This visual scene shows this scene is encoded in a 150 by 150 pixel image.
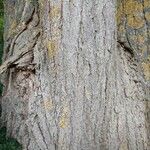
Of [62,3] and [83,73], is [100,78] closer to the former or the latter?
[83,73]

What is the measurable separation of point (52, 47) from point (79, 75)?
0.30 meters

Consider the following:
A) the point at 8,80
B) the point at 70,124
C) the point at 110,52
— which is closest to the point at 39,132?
the point at 70,124

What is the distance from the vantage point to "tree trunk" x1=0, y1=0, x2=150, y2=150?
11.0 feet

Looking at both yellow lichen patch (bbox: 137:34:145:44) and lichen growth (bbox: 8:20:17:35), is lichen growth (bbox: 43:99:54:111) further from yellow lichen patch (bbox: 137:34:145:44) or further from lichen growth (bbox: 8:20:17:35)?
yellow lichen patch (bbox: 137:34:145:44)

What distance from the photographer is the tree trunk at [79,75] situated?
132 inches

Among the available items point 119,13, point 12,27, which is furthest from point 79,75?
point 12,27

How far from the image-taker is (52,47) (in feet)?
11.1

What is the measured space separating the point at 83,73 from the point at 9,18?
3.18ft

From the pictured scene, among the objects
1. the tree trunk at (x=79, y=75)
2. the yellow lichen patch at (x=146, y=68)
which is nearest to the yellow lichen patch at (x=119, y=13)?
the tree trunk at (x=79, y=75)

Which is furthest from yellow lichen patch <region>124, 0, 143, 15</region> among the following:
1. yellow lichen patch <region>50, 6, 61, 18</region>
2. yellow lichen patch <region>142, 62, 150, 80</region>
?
yellow lichen patch <region>50, 6, 61, 18</region>

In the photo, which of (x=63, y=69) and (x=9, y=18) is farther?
(x=9, y=18)

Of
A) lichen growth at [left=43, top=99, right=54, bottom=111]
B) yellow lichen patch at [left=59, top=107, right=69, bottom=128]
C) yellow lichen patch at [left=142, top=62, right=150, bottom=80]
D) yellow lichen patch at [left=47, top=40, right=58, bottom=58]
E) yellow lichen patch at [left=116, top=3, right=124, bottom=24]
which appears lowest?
yellow lichen patch at [left=59, top=107, right=69, bottom=128]

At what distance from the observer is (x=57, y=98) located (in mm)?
3420

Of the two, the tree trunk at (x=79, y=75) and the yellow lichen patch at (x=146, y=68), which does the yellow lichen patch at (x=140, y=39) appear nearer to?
the tree trunk at (x=79, y=75)
